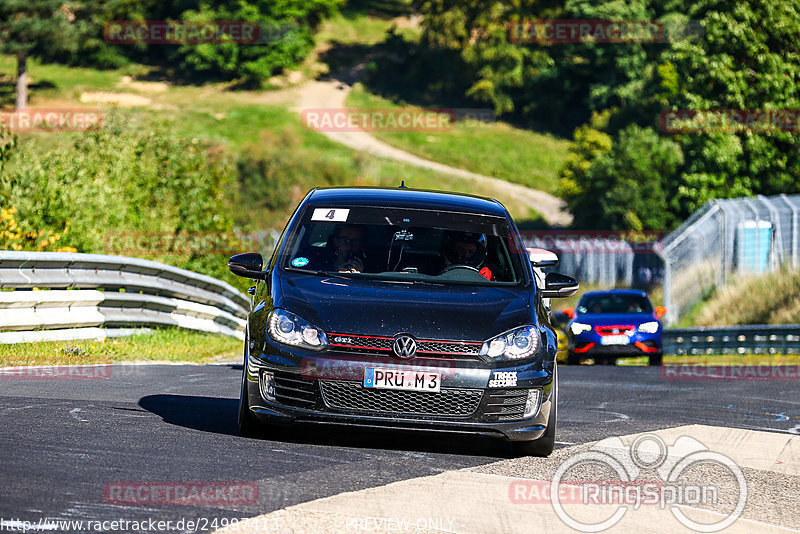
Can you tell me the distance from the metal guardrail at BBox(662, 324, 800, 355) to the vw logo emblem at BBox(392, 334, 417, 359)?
59.9 ft

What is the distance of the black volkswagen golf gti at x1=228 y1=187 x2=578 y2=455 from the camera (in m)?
7.74

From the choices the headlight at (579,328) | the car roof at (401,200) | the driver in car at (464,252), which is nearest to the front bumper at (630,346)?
the headlight at (579,328)

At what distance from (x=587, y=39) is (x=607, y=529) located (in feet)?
311

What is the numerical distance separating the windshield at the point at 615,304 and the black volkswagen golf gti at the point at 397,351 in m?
15.5

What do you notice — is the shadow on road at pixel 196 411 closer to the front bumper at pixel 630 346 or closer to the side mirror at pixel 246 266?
the side mirror at pixel 246 266

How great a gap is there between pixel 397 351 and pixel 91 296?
27.4 feet

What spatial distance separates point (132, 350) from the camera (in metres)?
15.6

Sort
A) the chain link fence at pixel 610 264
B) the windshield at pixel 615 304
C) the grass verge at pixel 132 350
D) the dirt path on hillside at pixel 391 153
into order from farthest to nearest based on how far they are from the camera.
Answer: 1. the dirt path on hillside at pixel 391 153
2. the chain link fence at pixel 610 264
3. the windshield at pixel 615 304
4. the grass verge at pixel 132 350

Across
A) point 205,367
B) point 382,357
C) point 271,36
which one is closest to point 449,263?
point 382,357

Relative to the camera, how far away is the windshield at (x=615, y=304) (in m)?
23.9

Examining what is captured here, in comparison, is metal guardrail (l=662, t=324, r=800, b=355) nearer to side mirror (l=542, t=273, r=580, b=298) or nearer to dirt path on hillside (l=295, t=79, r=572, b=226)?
side mirror (l=542, t=273, r=580, b=298)

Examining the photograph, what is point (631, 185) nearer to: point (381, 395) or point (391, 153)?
point (391, 153)

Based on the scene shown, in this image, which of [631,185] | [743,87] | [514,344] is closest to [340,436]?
[514,344]

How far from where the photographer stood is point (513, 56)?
3976 inches
